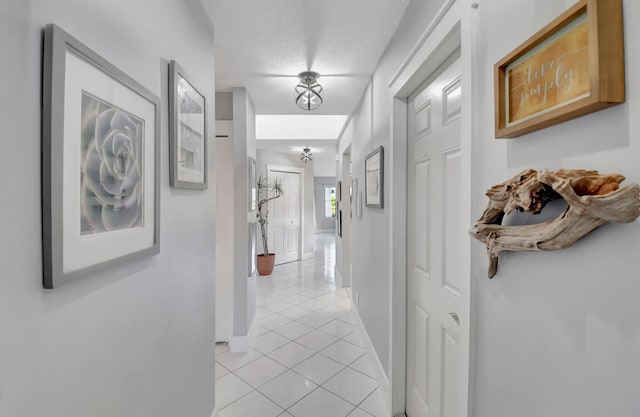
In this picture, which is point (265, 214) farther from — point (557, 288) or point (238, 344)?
point (557, 288)

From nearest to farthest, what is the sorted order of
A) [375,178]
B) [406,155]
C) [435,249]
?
[435,249] → [406,155] → [375,178]

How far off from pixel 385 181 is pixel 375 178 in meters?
0.20

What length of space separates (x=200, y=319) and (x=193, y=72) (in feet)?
4.23

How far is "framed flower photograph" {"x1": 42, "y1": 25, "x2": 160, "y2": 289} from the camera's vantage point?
25.1 inches

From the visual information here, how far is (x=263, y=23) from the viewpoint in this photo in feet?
5.75

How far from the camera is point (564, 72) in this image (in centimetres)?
60

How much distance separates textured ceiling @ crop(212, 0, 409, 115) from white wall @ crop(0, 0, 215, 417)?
328 mm

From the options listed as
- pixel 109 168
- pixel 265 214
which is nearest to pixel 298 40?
pixel 109 168

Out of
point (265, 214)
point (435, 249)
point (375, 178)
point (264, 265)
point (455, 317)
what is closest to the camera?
point (455, 317)

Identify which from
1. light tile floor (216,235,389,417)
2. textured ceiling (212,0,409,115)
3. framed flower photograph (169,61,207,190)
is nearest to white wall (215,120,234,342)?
light tile floor (216,235,389,417)

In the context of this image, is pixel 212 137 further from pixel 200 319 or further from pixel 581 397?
pixel 581 397

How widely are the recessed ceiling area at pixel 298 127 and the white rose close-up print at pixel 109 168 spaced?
4.07 metres

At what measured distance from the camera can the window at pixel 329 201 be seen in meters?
12.0

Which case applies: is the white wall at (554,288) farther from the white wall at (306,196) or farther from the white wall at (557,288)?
the white wall at (306,196)
